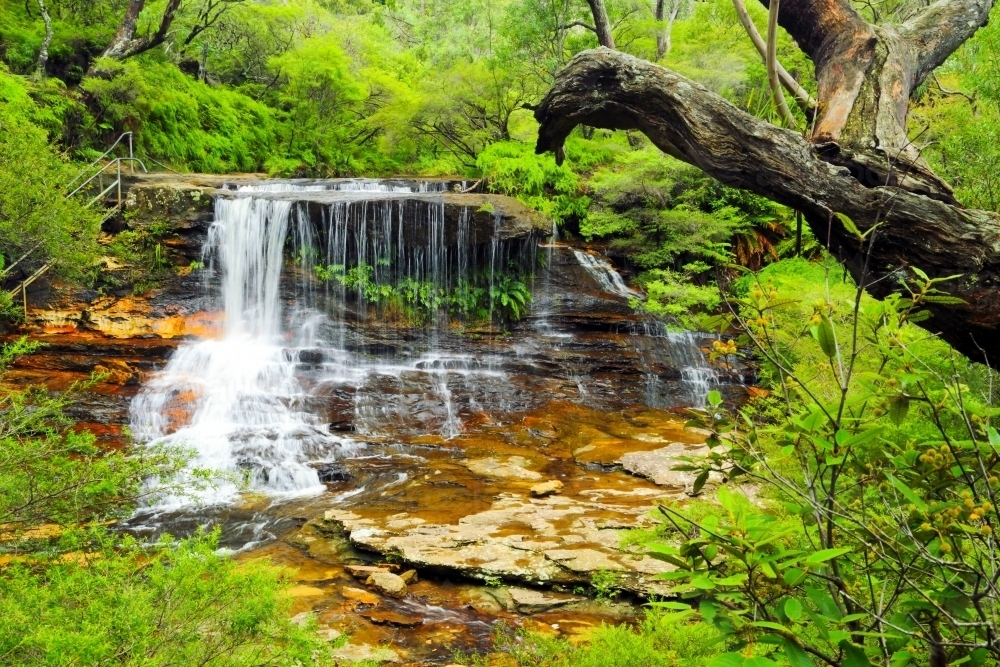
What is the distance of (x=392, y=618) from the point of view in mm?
4875

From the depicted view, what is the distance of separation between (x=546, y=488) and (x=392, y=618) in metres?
3.11

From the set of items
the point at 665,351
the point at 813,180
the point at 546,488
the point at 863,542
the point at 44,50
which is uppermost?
the point at 44,50

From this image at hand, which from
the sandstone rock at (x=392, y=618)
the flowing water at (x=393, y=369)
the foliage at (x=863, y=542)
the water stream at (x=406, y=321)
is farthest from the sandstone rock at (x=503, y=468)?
the foliage at (x=863, y=542)

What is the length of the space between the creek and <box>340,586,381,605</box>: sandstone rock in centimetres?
3

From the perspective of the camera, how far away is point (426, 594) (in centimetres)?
530

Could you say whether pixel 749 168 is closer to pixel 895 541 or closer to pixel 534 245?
pixel 895 541

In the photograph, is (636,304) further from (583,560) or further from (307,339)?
(583,560)

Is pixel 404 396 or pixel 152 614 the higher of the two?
pixel 152 614

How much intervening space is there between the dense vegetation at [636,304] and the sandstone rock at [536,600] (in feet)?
1.63

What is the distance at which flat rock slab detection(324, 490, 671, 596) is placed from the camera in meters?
5.32

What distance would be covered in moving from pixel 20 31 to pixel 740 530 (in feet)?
63.5

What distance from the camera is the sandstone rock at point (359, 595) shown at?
511 cm

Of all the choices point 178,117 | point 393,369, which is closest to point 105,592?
point 393,369

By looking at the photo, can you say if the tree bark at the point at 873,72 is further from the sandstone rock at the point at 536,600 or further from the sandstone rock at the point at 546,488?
the sandstone rock at the point at 546,488
